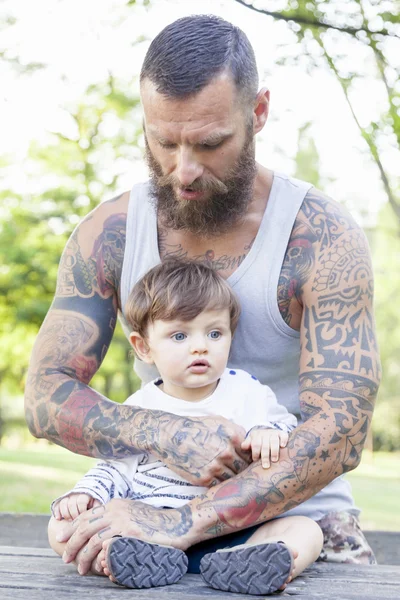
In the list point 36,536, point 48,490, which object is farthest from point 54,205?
point 36,536

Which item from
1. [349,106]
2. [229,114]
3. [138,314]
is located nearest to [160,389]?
[138,314]

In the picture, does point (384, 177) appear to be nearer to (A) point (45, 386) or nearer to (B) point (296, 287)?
(B) point (296, 287)

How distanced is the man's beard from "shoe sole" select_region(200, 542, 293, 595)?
1.38 metres

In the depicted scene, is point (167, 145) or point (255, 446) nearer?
point (255, 446)

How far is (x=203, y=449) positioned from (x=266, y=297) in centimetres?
72

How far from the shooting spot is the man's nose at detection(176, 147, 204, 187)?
9.59 ft

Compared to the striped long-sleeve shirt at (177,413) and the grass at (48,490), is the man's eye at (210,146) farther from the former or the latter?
the grass at (48,490)

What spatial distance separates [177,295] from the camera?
281cm

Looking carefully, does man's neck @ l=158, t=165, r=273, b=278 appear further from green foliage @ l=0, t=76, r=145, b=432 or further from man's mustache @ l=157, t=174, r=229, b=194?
green foliage @ l=0, t=76, r=145, b=432

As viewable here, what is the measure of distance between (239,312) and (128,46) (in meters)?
10.8

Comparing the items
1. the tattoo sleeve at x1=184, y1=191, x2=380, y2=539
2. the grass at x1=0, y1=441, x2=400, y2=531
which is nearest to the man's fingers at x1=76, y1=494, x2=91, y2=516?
the tattoo sleeve at x1=184, y1=191, x2=380, y2=539

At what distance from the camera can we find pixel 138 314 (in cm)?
293

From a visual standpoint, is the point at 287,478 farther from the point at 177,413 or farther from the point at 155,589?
the point at 155,589

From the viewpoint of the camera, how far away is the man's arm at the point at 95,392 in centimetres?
262
